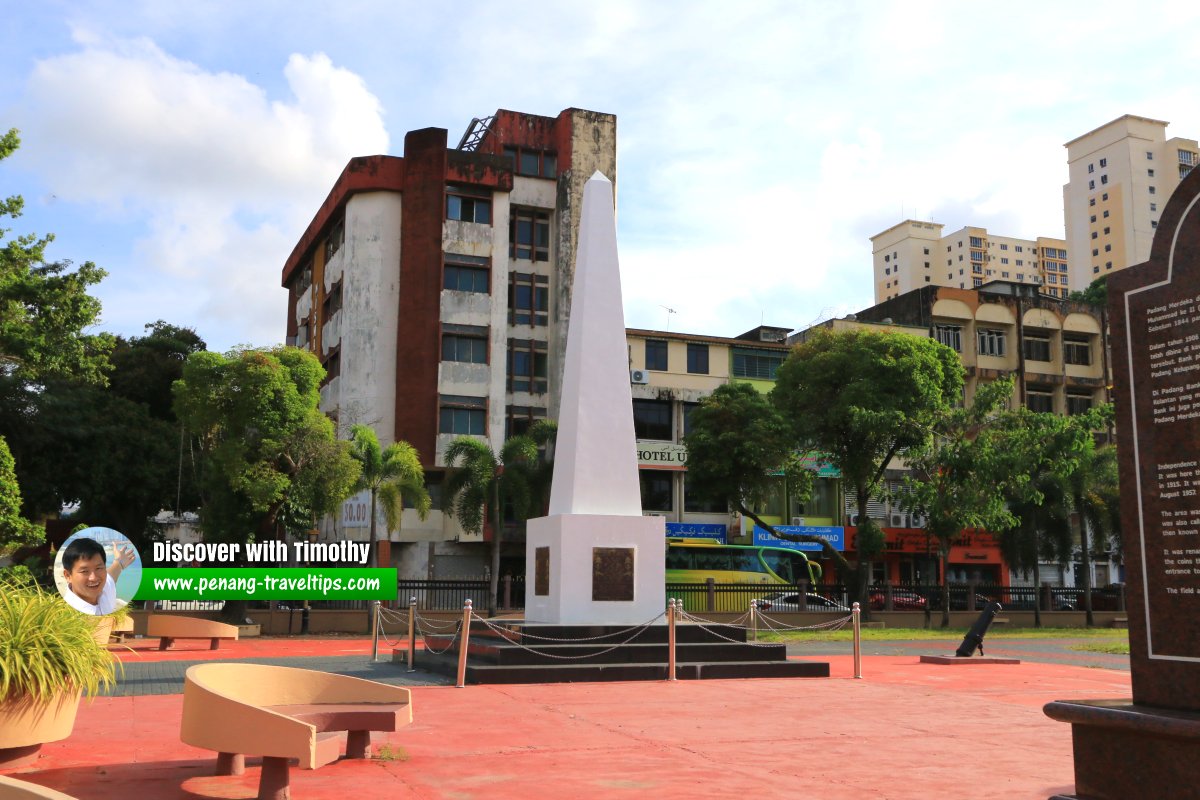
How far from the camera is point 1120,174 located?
99250 millimetres

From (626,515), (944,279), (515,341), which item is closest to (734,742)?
(626,515)

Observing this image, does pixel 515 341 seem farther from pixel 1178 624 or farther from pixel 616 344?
pixel 1178 624

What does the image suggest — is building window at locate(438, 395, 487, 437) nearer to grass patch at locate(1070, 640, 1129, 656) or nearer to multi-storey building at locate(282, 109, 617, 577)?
multi-storey building at locate(282, 109, 617, 577)

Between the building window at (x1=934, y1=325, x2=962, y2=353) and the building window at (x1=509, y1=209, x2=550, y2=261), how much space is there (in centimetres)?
1905

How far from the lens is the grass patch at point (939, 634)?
2574cm

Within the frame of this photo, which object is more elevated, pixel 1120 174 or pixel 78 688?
pixel 1120 174

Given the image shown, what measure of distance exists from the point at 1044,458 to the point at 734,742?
26.0 m

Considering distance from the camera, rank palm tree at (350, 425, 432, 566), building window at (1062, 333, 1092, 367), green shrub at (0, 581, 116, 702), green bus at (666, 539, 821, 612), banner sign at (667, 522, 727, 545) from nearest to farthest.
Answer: green shrub at (0, 581, 116, 702)
palm tree at (350, 425, 432, 566)
green bus at (666, 539, 821, 612)
banner sign at (667, 522, 727, 545)
building window at (1062, 333, 1092, 367)

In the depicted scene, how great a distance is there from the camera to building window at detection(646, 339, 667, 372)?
44250 millimetres

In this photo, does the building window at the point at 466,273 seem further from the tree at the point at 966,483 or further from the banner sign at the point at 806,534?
the tree at the point at 966,483

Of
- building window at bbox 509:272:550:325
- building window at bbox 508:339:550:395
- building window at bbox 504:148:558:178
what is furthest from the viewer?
building window at bbox 504:148:558:178

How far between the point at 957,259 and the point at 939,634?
104 meters

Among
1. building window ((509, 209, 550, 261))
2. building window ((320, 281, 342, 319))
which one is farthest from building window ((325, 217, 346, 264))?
building window ((509, 209, 550, 261))

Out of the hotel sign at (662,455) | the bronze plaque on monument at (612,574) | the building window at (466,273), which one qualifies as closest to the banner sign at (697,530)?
the hotel sign at (662,455)
